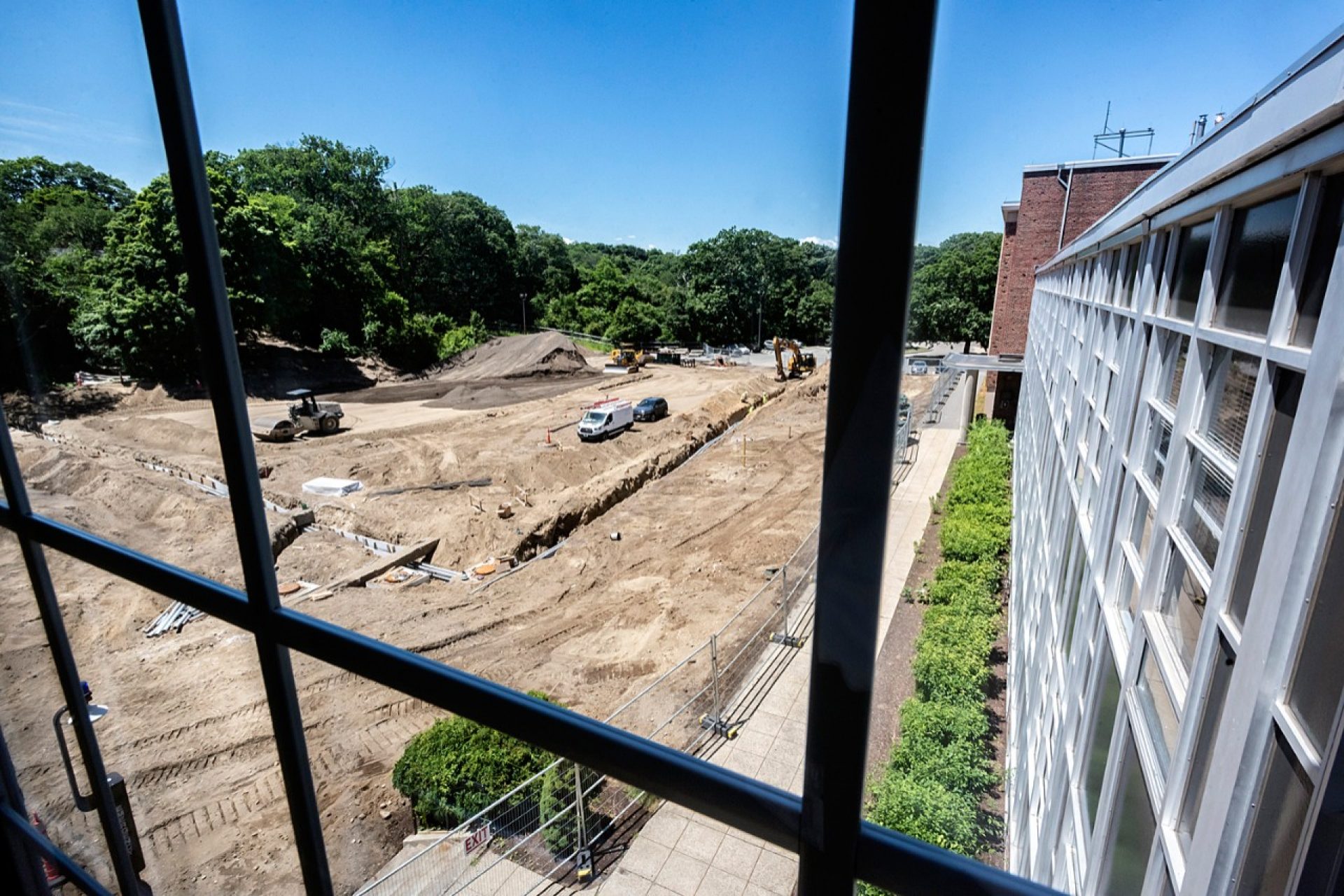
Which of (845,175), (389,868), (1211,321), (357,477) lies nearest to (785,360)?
(357,477)

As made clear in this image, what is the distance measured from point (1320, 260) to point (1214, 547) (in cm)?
67

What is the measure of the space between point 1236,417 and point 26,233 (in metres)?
2.71

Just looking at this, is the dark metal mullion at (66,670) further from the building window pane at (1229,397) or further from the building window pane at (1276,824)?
the building window pane at (1229,397)

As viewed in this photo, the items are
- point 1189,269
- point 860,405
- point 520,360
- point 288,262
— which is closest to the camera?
point 860,405

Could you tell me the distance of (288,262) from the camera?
4.08 metres

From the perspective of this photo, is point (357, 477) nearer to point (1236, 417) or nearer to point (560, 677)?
point (560, 677)

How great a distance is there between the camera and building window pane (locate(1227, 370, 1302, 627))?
1.08 m

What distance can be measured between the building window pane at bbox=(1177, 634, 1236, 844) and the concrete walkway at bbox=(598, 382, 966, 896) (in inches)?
52.7

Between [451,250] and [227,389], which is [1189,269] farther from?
[451,250]

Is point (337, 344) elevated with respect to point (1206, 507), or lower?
lower

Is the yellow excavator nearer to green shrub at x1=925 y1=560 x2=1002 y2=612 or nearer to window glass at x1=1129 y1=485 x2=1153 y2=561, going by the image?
window glass at x1=1129 y1=485 x2=1153 y2=561

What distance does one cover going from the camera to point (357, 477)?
39.7 feet

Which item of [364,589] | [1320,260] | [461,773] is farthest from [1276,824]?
[364,589]

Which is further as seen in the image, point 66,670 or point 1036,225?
point 1036,225
